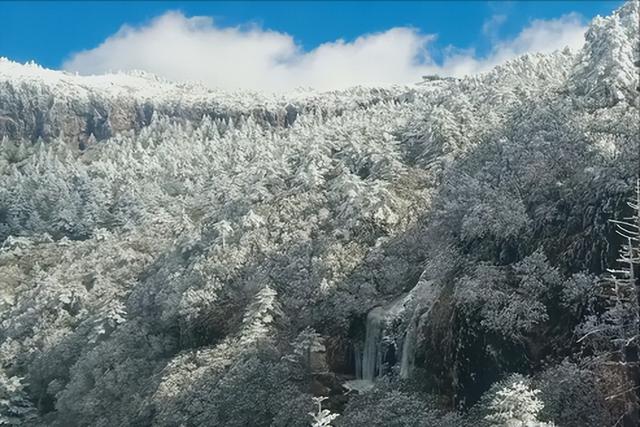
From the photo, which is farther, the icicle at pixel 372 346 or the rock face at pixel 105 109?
the rock face at pixel 105 109

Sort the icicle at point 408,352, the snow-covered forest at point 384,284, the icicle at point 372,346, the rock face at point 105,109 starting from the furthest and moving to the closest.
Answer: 1. the rock face at point 105,109
2. the icicle at point 372,346
3. the icicle at point 408,352
4. the snow-covered forest at point 384,284

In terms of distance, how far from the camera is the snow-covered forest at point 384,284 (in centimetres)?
3681

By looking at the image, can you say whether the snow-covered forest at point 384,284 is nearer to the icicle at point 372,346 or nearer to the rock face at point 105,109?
the icicle at point 372,346

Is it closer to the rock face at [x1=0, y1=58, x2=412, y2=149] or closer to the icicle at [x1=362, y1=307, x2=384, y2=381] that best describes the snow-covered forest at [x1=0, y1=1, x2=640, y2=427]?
the icicle at [x1=362, y1=307, x2=384, y2=381]

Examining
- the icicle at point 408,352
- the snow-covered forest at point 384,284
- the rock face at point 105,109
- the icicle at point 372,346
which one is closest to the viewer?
the snow-covered forest at point 384,284

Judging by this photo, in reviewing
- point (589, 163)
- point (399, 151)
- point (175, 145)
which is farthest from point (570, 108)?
point (175, 145)

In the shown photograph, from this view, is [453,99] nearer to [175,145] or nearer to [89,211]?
[89,211]

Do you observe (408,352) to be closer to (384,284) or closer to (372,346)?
(372,346)

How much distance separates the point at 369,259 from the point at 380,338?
9.17 m

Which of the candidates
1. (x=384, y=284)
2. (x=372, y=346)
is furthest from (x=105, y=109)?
(x=372, y=346)

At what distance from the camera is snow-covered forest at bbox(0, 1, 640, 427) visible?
3681 centimetres

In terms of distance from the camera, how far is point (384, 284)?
178ft

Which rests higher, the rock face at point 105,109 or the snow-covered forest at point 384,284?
the rock face at point 105,109

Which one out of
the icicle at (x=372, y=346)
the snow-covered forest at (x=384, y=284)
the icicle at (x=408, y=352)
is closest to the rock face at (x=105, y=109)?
the snow-covered forest at (x=384, y=284)
